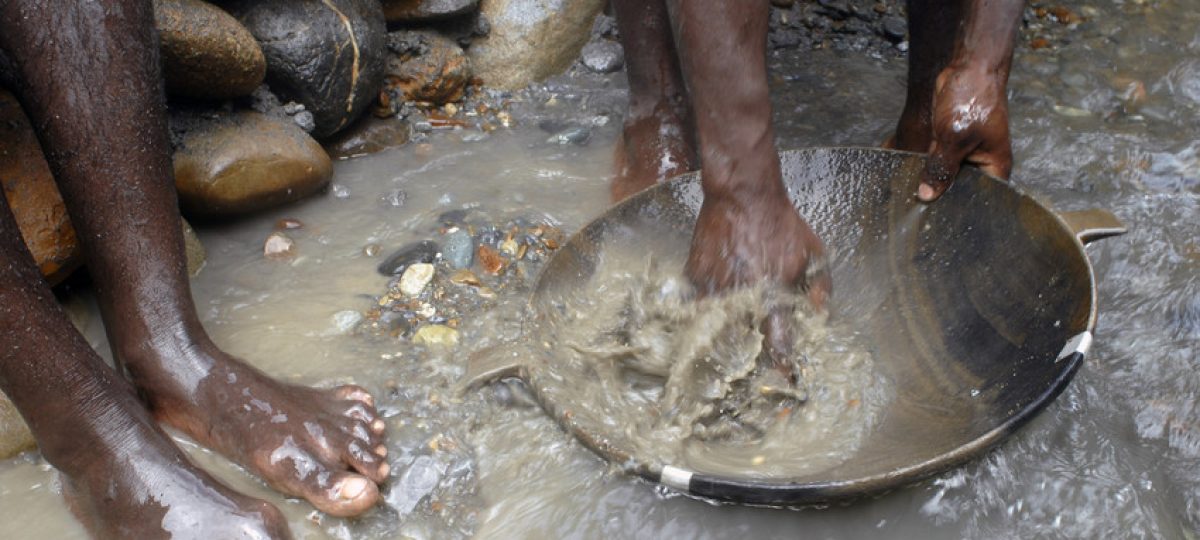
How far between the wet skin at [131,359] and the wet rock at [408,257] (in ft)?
1.62

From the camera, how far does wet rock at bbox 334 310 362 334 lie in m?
2.15

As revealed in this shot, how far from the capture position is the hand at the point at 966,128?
74.4 inches

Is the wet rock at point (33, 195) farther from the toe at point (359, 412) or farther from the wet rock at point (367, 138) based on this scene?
the wet rock at point (367, 138)

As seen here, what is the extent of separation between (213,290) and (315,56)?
0.81 m

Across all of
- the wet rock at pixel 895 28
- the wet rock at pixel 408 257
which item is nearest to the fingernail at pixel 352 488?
the wet rock at pixel 408 257

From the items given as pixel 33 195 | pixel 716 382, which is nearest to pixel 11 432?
pixel 33 195

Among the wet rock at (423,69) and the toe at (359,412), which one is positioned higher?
the wet rock at (423,69)

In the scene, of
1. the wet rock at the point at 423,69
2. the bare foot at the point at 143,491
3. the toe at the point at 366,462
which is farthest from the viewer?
the wet rock at the point at 423,69

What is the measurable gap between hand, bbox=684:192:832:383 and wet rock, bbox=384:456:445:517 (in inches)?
24.1

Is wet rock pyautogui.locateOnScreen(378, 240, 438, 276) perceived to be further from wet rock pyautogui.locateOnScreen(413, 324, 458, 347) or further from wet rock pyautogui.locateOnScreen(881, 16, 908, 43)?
wet rock pyautogui.locateOnScreen(881, 16, 908, 43)

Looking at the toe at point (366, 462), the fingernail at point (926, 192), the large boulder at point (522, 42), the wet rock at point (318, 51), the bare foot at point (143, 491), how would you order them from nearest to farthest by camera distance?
the bare foot at point (143, 491) → the toe at point (366, 462) → the fingernail at point (926, 192) → the wet rock at point (318, 51) → the large boulder at point (522, 42)

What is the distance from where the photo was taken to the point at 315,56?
108 inches

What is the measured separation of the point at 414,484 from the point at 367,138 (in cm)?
145

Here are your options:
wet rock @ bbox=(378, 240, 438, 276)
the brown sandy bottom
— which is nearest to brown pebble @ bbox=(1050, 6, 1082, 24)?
the brown sandy bottom
